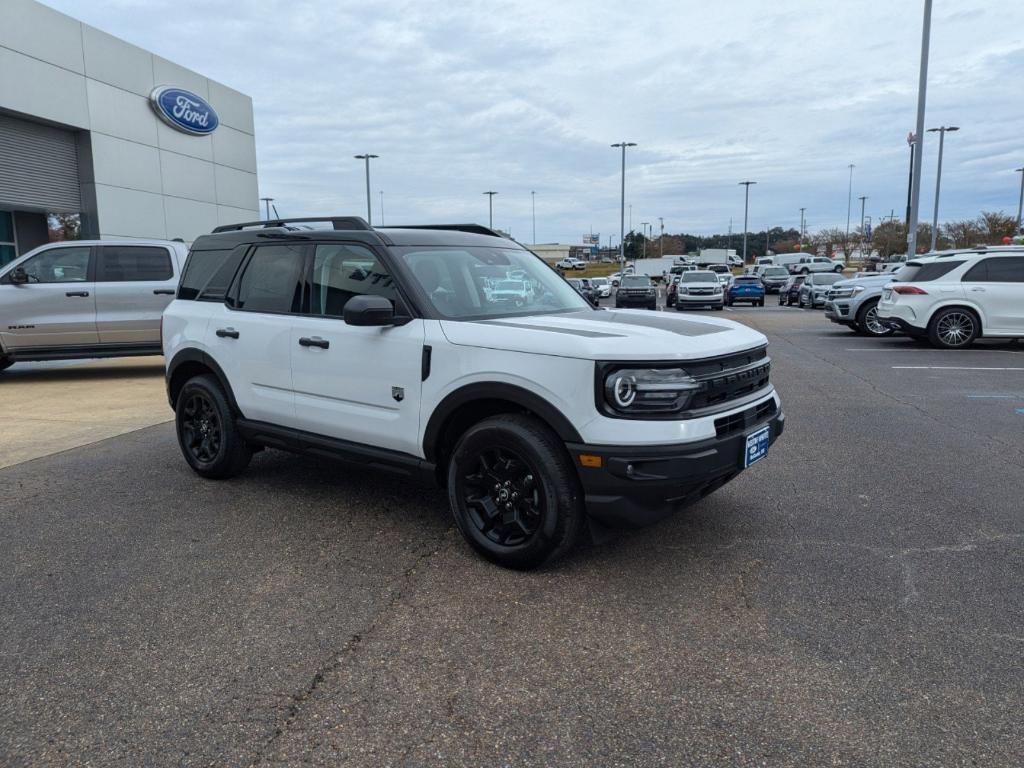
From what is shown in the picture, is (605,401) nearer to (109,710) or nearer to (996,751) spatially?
(996,751)

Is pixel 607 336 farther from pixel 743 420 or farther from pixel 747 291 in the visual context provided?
pixel 747 291

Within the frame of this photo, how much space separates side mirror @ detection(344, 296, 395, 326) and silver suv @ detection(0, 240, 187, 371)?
785cm

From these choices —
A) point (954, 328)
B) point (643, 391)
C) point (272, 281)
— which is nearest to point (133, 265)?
point (272, 281)

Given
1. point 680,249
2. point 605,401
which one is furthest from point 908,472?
point 680,249

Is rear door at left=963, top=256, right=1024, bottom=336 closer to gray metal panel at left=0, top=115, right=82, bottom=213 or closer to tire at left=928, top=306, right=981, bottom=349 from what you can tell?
tire at left=928, top=306, right=981, bottom=349

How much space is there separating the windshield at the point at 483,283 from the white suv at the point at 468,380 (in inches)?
0.6

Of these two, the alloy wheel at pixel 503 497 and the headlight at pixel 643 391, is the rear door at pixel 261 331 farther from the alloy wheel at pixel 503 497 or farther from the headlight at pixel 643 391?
the headlight at pixel 643 391

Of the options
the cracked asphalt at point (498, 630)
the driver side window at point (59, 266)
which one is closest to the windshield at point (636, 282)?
the driver side window at point (59, 266)

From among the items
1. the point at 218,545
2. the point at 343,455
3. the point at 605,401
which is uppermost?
the point at 605,401

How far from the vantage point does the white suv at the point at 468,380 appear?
3.54 metres

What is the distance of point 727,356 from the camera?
3.85 m

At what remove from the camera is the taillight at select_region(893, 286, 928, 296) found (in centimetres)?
1370

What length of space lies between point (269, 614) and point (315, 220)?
2.75 meters

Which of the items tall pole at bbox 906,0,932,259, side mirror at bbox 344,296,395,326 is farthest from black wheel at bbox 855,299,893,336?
side mirror at bbox 344,296,395,326
